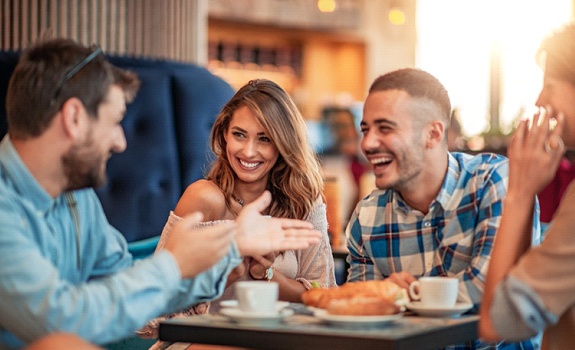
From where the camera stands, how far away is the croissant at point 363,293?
185 cm

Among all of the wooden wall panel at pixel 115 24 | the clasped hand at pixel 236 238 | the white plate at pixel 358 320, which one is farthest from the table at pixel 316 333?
the wooden wall panel at pixel 115 24

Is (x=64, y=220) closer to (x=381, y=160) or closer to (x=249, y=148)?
(x=381, y=160)

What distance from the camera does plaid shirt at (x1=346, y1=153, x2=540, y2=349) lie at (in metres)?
2.22

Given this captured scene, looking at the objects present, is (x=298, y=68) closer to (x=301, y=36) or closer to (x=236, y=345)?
(x=301, y=36)

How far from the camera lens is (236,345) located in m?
1.70

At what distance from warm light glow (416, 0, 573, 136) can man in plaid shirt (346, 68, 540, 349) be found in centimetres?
715

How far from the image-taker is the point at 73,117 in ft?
5.57

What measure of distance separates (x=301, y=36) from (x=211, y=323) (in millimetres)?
9327

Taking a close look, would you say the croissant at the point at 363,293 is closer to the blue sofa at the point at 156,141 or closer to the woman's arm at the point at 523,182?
the woman's arm at the point at 523,182

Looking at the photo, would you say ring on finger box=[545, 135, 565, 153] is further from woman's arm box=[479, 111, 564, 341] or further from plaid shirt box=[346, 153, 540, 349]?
plaid shirt box=[346, 153, 540, 349]

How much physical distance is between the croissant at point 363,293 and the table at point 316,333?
0.05 m

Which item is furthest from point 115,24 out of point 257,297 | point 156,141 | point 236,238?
point 257,297

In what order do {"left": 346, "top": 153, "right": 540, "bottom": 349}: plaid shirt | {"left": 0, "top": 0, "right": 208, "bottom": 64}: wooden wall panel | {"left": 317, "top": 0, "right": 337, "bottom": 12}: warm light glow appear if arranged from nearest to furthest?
{"left": 346, "top": 153, "right": 540, "bottom": 349}: plaid shirt, {"left": 0, "top": 0, "right": 208, "bottom": 64}: wooden wall panel, {"left": 317, "top": 0, "right": 337, "bottom": 12}: warm light glow

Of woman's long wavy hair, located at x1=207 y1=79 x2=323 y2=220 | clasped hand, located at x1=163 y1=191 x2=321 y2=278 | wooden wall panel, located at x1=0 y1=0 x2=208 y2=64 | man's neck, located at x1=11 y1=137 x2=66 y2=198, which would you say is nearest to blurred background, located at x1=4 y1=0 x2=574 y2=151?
wooden wall panel, located at x1=0 y1=0 x2=208 y2=64
